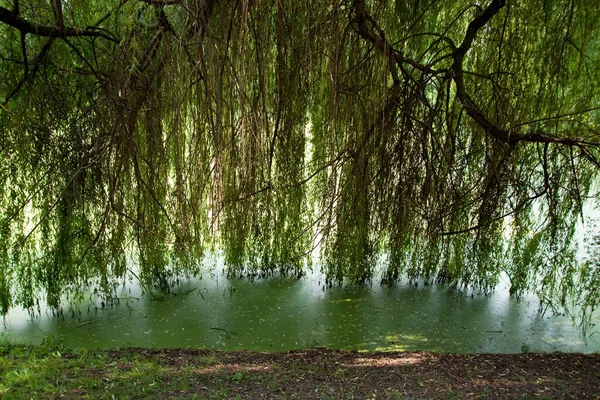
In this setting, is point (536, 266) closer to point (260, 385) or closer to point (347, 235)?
point (347, 235)

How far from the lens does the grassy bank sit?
263 centimetres

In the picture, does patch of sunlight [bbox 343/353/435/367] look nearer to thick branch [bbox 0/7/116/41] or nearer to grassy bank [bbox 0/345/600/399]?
grassy bank [bbox 0/345/600/399]

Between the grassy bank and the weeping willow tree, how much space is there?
26.9 inches

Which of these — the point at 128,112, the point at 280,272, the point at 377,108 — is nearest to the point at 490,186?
the point at 377,108

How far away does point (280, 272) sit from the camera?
16.2ft

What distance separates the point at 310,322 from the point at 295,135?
1.47m

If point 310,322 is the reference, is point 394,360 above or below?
below

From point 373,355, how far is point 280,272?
1.77 meters

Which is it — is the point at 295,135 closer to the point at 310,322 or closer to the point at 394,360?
the point at 310,322

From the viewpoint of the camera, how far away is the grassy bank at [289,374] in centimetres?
263

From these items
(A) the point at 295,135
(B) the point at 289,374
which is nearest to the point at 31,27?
(A) the point at 295,135

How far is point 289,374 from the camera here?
295 centimetres

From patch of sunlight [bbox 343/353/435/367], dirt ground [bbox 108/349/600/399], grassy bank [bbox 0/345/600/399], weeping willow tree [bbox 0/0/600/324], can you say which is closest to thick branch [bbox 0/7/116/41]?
weeping willow tree [bbox 0/0/600/324]

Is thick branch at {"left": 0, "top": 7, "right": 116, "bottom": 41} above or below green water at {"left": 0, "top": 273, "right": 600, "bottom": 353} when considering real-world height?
above
